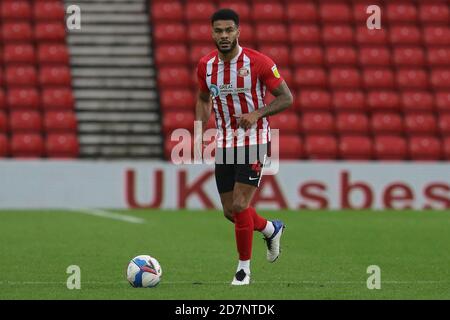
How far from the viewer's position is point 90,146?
19.1 m

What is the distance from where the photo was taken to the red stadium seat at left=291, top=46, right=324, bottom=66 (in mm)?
21000

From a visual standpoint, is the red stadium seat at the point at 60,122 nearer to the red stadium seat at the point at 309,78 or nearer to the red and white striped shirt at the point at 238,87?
the red stadium seat at the point at 309,78

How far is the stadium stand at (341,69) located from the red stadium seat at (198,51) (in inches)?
0.9

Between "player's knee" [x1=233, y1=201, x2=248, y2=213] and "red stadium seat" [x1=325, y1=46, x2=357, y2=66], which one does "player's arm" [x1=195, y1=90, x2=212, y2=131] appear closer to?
"player's knee" [x1=233, y1=201, x2=248, y2=213]

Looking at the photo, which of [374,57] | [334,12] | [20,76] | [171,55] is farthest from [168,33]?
[374,57]

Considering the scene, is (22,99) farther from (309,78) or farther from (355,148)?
(355,148)

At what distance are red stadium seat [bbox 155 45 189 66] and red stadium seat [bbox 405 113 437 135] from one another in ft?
13.9

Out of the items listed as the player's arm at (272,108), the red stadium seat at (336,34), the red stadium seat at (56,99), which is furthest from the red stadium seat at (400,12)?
the player's arm at (272,108)

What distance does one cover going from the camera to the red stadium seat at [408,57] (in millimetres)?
21406

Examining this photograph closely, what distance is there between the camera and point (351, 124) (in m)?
19.8

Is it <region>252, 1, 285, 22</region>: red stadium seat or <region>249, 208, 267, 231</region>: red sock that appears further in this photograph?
<region>252, 1, 285, 22</region>: red stadium seat

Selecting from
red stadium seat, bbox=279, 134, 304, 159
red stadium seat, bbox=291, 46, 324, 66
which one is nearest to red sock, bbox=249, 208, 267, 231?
red stadium seat, bbox=279, 134, 304, 159
